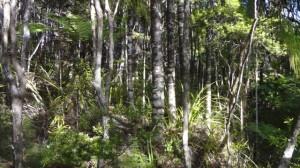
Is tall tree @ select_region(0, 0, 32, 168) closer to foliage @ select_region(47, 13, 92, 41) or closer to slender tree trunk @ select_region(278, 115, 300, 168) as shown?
foliage @ select_region(47, 13, 92, 41)

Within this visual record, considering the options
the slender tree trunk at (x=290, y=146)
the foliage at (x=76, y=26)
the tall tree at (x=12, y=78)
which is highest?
the foliage at (x=76, y=26)

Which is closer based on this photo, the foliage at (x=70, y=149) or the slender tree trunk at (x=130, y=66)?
the foliage at (x=70, y=149)

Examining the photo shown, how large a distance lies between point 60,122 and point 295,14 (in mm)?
4895

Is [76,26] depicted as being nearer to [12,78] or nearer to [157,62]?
[157,62]

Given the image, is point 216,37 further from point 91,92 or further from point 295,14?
point 295,14

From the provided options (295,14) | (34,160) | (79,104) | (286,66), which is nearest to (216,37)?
(286,66)

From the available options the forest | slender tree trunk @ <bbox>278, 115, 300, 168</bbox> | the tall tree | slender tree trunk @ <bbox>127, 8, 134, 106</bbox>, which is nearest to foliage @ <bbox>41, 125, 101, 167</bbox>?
the forest

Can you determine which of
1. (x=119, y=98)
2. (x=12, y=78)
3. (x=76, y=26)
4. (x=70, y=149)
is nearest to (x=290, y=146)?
(x=70, y=149)

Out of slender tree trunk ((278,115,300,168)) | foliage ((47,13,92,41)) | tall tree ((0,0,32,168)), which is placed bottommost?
slender tree trunk ((278,115,300,168))

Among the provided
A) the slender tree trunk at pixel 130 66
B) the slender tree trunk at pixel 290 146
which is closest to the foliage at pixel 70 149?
the slender tree trunk at pixel 290 146

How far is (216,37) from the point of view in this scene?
40.6 feet

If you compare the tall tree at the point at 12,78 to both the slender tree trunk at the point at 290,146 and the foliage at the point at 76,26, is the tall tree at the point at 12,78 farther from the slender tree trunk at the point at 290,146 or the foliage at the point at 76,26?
the slender tree trunk at the point at 290,146

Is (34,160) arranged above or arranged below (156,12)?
below

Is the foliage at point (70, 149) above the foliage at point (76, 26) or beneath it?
beneath
